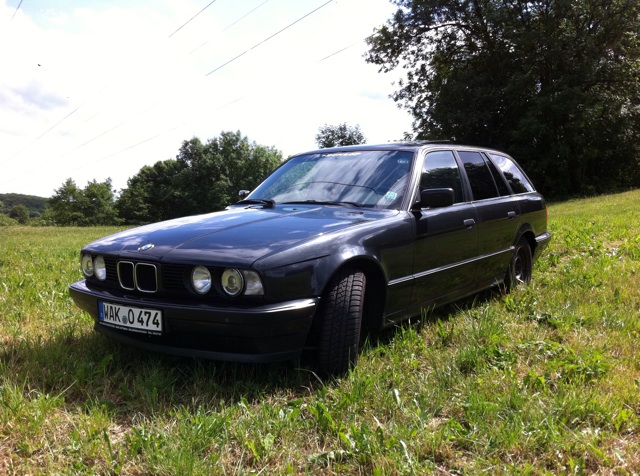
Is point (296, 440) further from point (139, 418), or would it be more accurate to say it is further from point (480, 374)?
point (480, 374)

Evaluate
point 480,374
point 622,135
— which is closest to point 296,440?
point 480,374

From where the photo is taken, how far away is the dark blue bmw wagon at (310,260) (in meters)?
2.71

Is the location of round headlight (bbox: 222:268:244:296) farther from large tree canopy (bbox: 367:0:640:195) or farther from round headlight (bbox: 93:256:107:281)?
large tree canopy (bbox: 367:0:640:195)

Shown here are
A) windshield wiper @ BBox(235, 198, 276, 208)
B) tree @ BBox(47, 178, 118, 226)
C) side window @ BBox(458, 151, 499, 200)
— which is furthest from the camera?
tree @ BBox(47, 178, 118, 226)

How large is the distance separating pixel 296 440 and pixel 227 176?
196 ft

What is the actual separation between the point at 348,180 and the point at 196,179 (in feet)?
194

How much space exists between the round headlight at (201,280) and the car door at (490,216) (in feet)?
7.91

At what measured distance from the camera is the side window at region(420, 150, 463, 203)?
3957 millimetres

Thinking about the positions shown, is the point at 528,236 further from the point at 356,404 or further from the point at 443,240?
the point at 356,404

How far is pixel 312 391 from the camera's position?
291 centimetres

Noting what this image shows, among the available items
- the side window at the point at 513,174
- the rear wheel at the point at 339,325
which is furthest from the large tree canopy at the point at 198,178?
the rear wheel at the point at 339,325

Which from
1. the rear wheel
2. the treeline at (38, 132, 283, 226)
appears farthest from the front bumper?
the treeline at (38, 132, 283, 226)

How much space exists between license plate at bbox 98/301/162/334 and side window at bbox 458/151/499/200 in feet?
9.21

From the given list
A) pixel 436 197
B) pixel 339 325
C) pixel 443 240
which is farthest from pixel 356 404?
pixel 443 240
